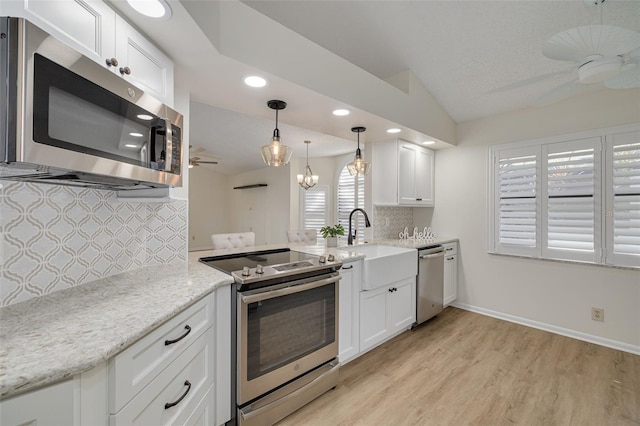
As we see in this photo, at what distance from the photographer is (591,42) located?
1.35 metres

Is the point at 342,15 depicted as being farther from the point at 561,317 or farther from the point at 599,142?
the point at 561,317

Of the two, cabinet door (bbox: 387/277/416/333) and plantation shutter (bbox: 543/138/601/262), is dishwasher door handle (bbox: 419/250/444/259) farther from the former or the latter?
plantation shutter (bbox: 543/138/601/262)

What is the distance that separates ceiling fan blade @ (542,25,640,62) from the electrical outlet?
8.51ft

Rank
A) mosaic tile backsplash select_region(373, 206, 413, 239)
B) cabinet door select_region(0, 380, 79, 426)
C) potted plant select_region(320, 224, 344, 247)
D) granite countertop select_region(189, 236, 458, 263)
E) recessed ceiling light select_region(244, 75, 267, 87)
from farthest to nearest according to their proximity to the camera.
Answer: mosaic tile backsplash select_region(373, 206, 413, 239)
potted plant select_region(320, 224, 344, 247)
granite countertop select_region(189, 236, 458, 263)
recessed ceiling light select_region(244, 75, 267, 87)
cabinet door select_region(0, 380, 79, 426)

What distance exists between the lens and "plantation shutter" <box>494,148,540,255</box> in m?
3.14

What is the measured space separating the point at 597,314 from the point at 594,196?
47.3 inches

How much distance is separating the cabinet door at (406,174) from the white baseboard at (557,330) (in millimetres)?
1632

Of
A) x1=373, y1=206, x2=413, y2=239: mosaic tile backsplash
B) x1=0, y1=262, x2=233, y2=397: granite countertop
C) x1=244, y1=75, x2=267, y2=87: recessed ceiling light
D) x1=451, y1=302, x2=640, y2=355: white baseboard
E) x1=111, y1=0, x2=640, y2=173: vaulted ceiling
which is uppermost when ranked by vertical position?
x1=111, y1=0, x2=640, y2=173: vaulted ceiling

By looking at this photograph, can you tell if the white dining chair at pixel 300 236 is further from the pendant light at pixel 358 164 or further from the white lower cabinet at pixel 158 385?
the white lower cabinet at pixel 158 385

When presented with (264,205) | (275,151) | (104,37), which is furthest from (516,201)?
(264,205)

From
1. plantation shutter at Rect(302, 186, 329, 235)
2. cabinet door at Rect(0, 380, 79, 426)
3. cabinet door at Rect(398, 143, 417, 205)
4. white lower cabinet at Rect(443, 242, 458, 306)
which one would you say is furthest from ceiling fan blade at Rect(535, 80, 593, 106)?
plantation shutter at Rect(302, 186, 329, 235)

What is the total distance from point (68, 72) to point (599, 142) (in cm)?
406

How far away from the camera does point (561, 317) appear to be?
9.83 feet

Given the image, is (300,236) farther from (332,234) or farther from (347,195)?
(347,195)
